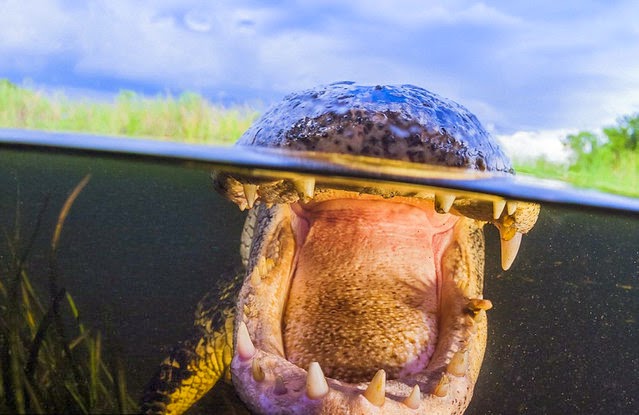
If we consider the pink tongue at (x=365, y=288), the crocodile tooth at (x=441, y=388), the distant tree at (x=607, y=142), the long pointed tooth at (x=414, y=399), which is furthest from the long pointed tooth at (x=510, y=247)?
the distant tree at (x=607, y=142)

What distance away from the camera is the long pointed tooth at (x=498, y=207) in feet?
6.56

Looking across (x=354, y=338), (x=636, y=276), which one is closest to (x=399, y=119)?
(x=354, y=338)

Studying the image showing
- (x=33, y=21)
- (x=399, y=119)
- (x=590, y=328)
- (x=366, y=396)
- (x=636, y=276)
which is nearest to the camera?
Result: (x=366, y=396)

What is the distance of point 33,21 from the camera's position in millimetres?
3297

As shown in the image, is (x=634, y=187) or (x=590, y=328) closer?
(x=634, y=187)

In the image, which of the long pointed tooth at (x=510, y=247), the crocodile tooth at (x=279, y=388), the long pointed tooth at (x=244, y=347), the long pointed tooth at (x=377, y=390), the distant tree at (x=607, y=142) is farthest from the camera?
the distant tree at (x=607, y=142)

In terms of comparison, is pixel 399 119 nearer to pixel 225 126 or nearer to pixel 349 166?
pixel 349 166

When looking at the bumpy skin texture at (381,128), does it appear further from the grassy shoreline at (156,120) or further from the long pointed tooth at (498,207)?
the grassy shoreline at (156,120)

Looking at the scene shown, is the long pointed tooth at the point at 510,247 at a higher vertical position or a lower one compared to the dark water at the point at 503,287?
higher

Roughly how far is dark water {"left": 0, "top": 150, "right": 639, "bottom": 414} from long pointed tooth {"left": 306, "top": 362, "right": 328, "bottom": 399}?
2477 millimetres

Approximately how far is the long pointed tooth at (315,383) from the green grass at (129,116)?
152 centimetres

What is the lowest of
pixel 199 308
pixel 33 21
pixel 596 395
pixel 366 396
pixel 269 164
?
pixel 596 395

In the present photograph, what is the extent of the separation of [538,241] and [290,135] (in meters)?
4.23

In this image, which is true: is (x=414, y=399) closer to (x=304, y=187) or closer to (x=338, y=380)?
(x=338, y=380)
